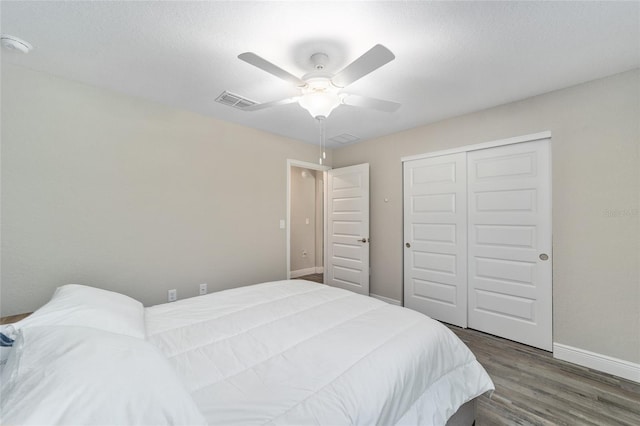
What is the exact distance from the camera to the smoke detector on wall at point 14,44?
5.69 ft

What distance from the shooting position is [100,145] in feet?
7.98

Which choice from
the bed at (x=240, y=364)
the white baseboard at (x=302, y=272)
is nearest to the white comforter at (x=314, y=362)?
the bed at (x=240, y=364)

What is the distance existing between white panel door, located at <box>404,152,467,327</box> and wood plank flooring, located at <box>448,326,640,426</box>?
76cm

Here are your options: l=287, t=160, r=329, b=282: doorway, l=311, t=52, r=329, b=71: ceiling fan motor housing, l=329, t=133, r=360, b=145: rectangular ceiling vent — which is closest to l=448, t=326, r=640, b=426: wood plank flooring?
l=311, t=52, r=329, b=71: ceiling fan motor housing

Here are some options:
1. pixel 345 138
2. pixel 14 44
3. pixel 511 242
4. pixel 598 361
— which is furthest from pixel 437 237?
pixel 14 44

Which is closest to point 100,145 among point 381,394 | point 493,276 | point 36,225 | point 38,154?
point 38,154

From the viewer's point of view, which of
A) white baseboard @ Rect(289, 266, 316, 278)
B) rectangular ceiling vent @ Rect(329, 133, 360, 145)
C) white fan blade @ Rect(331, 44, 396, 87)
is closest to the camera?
white fan blade @ Rect(331, 44, 396, 87)

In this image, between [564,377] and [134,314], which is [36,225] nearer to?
[134,314]

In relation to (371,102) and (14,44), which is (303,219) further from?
(14,44)

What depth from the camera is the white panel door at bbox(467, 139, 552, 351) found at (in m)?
2.54

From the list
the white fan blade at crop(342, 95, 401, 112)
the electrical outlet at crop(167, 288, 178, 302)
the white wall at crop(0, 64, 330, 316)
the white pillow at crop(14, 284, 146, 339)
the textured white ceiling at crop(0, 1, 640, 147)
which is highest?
the textured white ceiling at crop(0, 1, 640, 147)

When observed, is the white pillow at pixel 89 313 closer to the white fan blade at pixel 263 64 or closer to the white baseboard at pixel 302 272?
the white fan blade at pixel 263 64

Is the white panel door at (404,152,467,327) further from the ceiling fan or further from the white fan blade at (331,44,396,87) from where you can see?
the white fan blade at (331,44,396,87)

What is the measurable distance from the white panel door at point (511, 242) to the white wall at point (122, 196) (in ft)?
8.48
